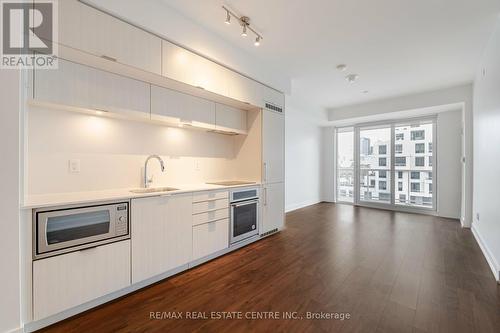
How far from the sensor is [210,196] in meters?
2.79

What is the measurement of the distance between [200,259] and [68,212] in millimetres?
1509

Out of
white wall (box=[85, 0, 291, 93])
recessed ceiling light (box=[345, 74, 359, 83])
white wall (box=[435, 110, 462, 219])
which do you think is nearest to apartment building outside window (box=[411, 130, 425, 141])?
white wall (box=[435, 110, 462, 219])

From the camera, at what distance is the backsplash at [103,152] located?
2.02m

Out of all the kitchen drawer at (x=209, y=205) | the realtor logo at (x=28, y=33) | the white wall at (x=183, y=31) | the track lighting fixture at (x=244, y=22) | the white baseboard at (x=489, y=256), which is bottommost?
the white baseboard at (x=489, y=256)

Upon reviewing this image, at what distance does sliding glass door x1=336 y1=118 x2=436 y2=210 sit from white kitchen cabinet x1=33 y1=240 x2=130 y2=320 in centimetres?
637

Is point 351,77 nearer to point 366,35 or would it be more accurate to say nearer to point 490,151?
point 366,35

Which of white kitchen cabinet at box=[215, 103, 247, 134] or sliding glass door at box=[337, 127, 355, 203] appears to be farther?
sliding glass door at box=[337, 127, 355, 203]

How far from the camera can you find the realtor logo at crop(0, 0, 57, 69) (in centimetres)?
151

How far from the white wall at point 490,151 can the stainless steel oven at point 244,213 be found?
9.19ft

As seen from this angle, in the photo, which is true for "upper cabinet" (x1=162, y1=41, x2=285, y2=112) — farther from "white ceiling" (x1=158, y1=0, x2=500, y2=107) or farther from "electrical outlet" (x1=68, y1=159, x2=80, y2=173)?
"electrical outlet" (x1=68, y1=159, x2=80, y2=173)

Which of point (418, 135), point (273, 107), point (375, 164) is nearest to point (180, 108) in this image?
point (273, 107)

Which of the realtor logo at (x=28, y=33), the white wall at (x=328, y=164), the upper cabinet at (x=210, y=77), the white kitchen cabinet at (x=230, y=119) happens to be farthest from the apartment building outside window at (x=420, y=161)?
the realtor logo at (x=28, y=33)

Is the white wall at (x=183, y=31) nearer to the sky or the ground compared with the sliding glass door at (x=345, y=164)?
nearer to the sky

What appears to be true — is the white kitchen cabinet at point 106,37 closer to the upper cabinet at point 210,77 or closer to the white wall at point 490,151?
the upper cabinet at point 210,77
